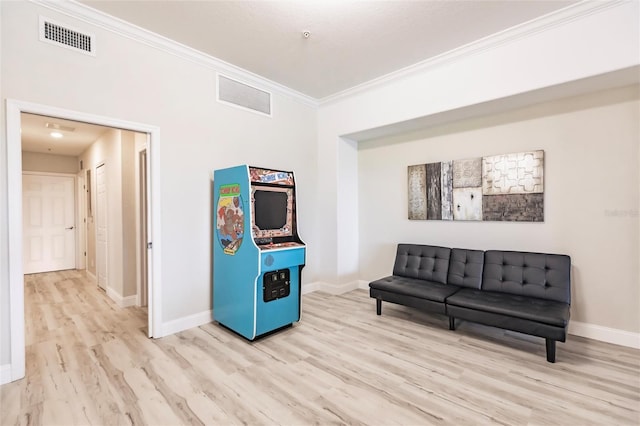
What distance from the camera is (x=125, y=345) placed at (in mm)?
2852

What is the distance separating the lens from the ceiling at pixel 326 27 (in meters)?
2.53

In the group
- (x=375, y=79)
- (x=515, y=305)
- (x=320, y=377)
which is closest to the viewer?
(x=320, y=377)

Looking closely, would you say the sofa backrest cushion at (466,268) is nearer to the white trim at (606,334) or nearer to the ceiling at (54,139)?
the white trim at (606,334)

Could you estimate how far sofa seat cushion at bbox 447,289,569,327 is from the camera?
2452 mm

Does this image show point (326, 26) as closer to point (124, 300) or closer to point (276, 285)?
point (276, 285)

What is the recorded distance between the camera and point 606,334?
2.85 metres

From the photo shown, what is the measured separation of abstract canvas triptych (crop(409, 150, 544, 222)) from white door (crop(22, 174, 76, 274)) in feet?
24.8

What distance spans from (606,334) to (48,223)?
31.5 feet

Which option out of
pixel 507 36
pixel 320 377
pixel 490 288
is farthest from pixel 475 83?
pixel 320 377

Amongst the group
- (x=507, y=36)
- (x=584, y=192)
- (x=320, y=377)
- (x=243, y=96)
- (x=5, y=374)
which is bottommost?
(x=320, y=377)

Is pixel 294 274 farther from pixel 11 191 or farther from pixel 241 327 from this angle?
pixel 11 191

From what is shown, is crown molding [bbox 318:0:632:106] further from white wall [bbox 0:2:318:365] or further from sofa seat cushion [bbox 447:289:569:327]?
sofa seat cushion [bbox 447:289:569:327]

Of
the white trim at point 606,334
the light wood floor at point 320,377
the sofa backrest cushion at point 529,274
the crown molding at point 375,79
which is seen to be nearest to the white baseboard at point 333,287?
the light wood floor at point 320,377

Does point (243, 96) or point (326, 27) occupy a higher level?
point (326, 27)
